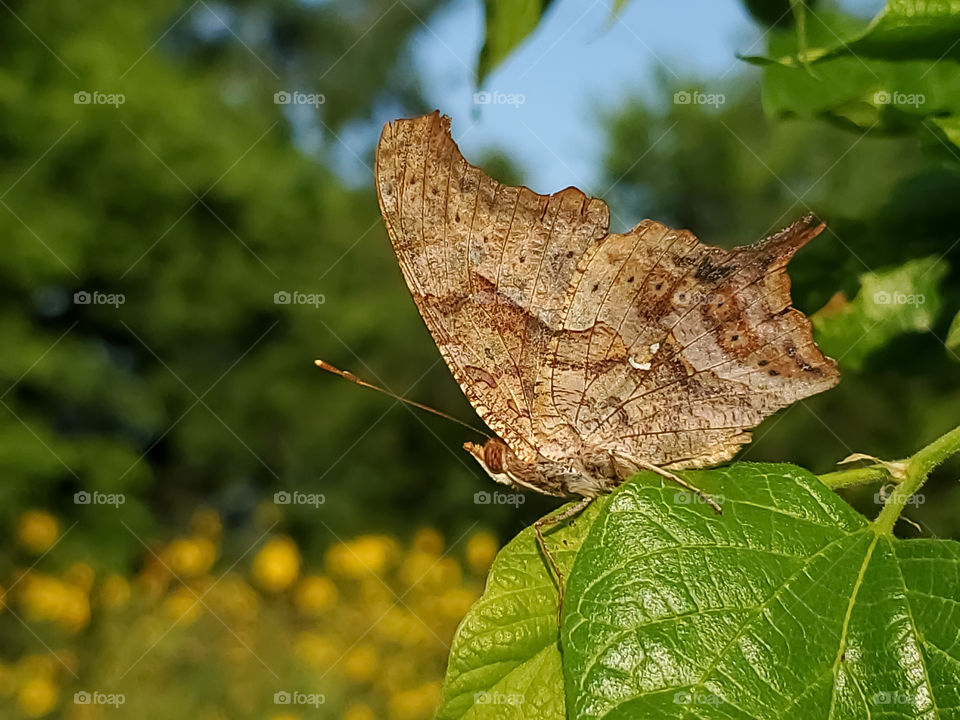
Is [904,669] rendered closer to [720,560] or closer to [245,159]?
[720,560]

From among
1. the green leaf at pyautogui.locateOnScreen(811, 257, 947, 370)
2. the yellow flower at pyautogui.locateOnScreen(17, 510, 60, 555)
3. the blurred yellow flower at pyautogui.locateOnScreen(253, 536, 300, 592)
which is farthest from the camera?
the yellow flower at pyautogui.locateOnScreen(17, 510, 60, 555)

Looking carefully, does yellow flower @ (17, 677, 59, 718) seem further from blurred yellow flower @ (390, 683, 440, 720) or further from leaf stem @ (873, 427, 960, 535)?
leaf stem @ (873, 427, 960, 535)

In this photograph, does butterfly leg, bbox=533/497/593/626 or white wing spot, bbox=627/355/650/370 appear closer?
butterfly leg, bbox=533/497/593/626

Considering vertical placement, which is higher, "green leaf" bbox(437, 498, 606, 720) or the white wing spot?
the white wing spot

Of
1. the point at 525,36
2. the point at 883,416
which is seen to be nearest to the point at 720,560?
the point at 525,36

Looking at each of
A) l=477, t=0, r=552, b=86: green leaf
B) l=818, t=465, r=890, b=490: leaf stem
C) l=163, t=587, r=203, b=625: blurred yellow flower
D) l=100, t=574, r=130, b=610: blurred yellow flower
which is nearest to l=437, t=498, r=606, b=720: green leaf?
l=818, t=465, r=890, b=490: leaf stem

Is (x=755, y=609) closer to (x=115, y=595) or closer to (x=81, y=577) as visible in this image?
(x=115, y=595)

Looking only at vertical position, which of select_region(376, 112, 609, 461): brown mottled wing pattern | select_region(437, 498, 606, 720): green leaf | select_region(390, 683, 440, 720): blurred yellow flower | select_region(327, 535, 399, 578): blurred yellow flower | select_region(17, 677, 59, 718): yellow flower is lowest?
select_region(390, 683, 440, 720): blurred yellow flower

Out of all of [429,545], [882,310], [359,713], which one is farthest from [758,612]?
[429,545]
